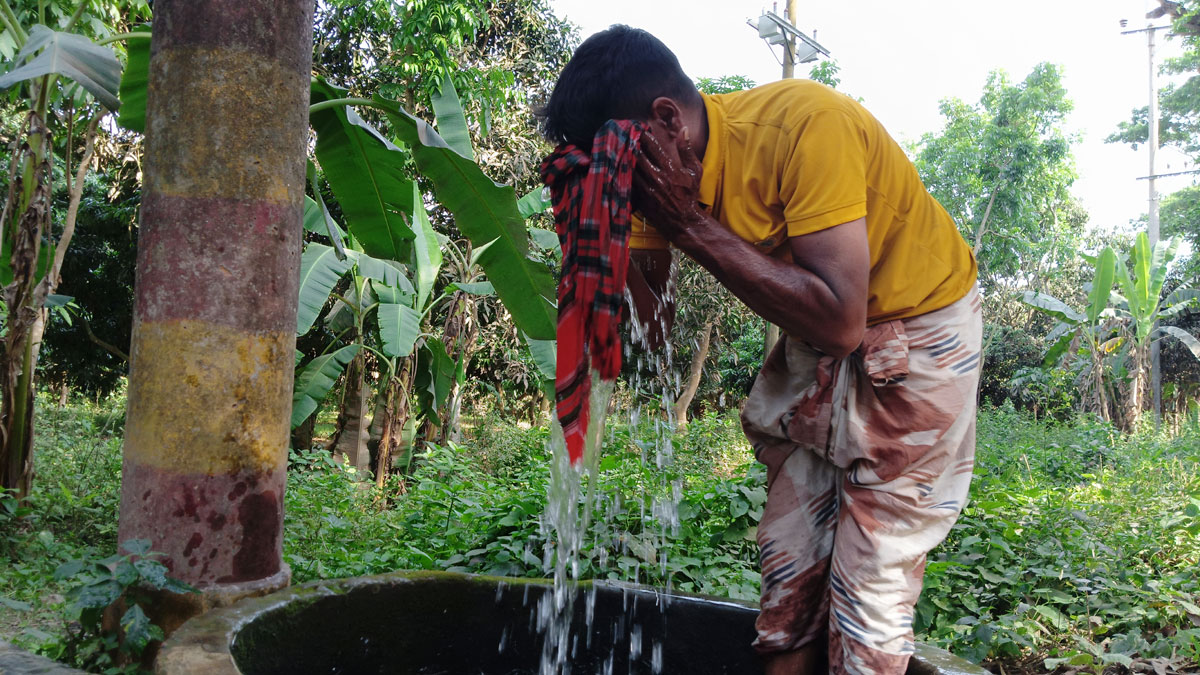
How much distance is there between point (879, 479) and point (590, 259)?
72 centimetres

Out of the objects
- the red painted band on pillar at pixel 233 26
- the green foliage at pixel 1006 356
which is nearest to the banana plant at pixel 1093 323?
the green foliage at pixel 1006 356

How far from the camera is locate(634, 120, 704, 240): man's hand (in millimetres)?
1697

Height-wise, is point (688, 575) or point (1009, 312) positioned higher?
point (1009, 312)

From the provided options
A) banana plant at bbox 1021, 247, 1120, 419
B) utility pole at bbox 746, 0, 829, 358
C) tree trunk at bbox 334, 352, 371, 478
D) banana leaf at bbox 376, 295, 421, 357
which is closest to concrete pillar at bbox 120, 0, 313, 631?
banana leaf at bbox 376, 295, 421, 357

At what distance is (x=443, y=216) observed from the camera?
10.4m

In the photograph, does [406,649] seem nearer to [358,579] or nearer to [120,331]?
[358,579]

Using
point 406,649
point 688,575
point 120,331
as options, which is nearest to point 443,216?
point 120,331

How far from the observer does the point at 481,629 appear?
90.3 inches

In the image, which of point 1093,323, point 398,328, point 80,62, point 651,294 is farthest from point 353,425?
point 1093,323

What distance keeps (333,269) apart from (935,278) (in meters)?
4.57

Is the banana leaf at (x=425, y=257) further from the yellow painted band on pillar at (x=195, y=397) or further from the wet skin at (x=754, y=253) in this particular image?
the wet skin at (x=754, y=253)

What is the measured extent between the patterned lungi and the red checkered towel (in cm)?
48

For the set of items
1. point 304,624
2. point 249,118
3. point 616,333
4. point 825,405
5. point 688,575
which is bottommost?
point 688,575

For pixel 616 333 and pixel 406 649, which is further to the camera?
pixel 406 649
